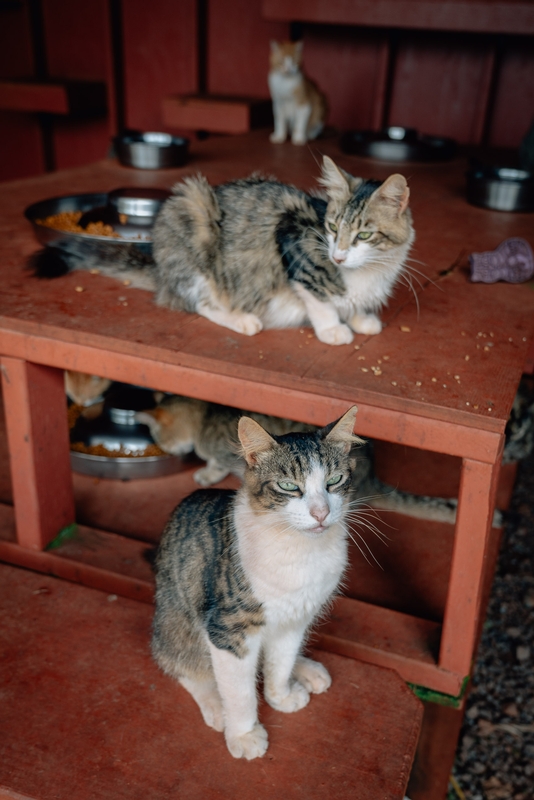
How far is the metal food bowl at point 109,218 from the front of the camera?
2443mm

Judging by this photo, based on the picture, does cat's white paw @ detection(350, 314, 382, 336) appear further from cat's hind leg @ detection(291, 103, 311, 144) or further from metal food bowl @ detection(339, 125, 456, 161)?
cat's hind leg @ detection(291, 103, 311, 144)

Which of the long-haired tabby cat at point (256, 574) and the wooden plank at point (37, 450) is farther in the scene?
the wooden plank at point (37, 450)

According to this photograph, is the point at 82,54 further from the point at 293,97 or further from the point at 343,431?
the point at 343,431

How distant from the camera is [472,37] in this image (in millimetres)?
4941

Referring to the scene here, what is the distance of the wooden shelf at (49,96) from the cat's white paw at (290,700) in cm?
497

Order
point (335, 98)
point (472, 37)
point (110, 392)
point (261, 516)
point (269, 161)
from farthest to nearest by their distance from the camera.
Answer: point (335, 98), point (472, 37), point (269, 161), point (110, 392), point (261, 516)

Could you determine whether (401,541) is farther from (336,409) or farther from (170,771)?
(170,771)

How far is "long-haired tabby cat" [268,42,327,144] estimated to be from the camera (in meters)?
4.57

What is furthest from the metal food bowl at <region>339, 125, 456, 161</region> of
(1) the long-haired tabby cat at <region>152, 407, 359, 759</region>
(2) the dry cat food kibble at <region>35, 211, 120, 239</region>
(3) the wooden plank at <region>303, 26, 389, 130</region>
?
(1) the long-haired tabby cat at <region>152, 407, 359, 759</region>

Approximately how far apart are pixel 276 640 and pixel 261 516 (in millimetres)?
345

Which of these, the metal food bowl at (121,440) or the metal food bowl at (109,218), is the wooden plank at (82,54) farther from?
the metal food bowl at (121,440)

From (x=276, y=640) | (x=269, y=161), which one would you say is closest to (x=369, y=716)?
(x=276, y=640)

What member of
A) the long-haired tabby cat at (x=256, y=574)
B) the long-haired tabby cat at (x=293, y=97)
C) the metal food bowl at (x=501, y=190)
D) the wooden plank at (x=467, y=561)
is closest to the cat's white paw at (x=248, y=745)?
the long-haired tabby cat at (x=256, y=574)

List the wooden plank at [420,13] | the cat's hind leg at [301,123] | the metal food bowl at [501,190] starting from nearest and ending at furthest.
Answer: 1. the metal food bowl at [501,190]
2. the wooden plank at [420,13]
3. the cat's hind leg at [301,123]
